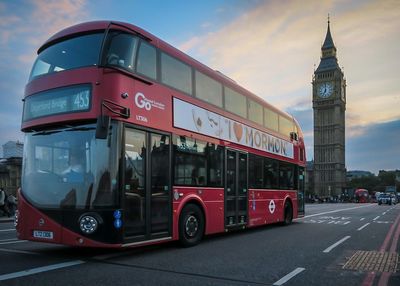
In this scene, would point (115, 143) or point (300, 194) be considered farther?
point (300, 194)

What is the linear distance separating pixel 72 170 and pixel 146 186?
1.51 metres

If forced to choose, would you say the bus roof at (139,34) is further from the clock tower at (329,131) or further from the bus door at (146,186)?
the clock tower at (329,131)

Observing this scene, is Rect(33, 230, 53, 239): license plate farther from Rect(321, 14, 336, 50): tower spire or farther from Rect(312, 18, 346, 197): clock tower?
Rect(321, 14, 336, 50): tower spire

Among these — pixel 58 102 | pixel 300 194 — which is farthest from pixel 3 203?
pixel 58 102

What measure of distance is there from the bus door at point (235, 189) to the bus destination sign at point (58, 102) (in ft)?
17.2

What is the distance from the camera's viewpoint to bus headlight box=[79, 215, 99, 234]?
330 inches

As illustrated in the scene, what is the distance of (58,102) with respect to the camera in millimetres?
9148

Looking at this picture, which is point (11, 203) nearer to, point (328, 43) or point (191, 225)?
point (191, 225)

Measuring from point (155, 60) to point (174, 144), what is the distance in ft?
6.26

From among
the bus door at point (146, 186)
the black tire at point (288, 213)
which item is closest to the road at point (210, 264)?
the bus door at point (146, 186)

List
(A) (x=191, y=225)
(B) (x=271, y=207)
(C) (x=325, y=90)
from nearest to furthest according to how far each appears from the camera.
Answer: (A) (x=191, y=225)
(B) (x=271, y=207)
(C) (x=325, y=90)

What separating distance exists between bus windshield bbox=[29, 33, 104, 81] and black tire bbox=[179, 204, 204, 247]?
13.2ft

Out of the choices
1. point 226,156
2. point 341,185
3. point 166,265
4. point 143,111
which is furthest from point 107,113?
point 341,185

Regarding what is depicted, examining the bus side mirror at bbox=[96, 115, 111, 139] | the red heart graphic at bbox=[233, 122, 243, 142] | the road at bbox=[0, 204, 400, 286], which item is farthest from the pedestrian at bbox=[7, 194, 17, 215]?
the bus side mirror at bbox=[96, 115, 111, 139]
